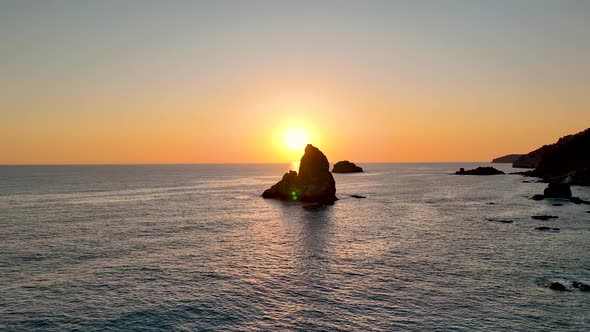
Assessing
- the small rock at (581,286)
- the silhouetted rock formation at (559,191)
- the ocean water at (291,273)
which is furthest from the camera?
the silhouetted rock formation at (559,191)

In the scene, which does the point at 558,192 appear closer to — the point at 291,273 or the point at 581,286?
the point at 581,286

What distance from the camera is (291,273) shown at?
45938 millimetres

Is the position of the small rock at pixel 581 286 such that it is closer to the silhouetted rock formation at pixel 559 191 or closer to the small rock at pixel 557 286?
the small rock at pixel 557 286

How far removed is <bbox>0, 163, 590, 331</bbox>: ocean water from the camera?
32.8 m

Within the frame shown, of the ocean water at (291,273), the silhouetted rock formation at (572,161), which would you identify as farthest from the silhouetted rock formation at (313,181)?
the silhouetted rock formation at (572,161)

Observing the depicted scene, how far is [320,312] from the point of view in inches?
1342

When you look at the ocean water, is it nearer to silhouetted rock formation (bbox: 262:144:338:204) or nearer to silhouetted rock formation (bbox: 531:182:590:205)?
silhouetted rock formation (bbox: 531:182:590:205)

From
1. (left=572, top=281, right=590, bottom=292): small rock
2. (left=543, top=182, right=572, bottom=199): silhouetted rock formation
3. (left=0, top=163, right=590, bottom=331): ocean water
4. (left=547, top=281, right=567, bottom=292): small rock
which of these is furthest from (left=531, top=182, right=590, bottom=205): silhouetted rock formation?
(left=547, top=281, right=567, bottom=292): small rock

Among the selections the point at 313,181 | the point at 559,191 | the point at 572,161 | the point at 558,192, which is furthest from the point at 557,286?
the point at 572,161

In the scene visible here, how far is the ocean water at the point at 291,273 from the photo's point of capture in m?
32.8

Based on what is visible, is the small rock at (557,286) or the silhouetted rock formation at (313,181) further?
the silhouetted rock formation at (313,181)

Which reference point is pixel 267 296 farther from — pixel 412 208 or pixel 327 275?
pixel 412 208

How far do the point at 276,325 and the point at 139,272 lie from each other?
20747 mm

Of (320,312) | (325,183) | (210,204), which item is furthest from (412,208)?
(320,312)
